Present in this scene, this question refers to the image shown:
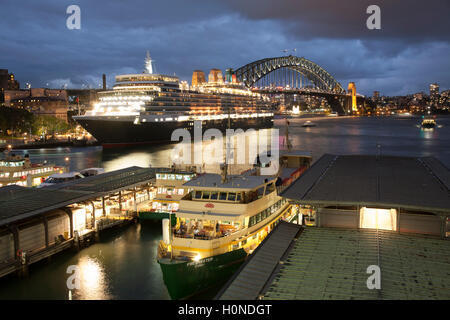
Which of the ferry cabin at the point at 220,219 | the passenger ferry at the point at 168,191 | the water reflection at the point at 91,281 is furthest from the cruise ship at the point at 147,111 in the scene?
the water reflection at the point at 91,281

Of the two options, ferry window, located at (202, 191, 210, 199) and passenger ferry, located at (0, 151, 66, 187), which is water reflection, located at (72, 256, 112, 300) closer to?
ferry window, located at (202, 191, 210, 199)

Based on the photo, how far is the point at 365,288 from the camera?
8.13 metres

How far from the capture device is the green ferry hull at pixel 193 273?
11836mm

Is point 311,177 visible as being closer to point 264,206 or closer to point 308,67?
point 264,206

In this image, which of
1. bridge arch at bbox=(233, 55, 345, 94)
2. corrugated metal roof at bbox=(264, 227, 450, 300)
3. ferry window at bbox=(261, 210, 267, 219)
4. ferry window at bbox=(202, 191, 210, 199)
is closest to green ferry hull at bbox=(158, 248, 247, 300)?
ferry window at bbox=(202, 191, 210, 199)

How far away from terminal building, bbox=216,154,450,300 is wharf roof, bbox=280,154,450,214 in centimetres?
3

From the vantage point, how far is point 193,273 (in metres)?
12.1

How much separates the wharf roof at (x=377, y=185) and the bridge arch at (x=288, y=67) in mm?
108886

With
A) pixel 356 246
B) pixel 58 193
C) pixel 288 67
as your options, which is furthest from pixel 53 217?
pixel 288 67

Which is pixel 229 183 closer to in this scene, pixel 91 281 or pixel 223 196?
pixel 223 196

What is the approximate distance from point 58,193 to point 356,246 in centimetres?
1410

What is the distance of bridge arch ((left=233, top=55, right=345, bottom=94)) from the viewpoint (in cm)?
13388

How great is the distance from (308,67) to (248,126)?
64.3 metres
